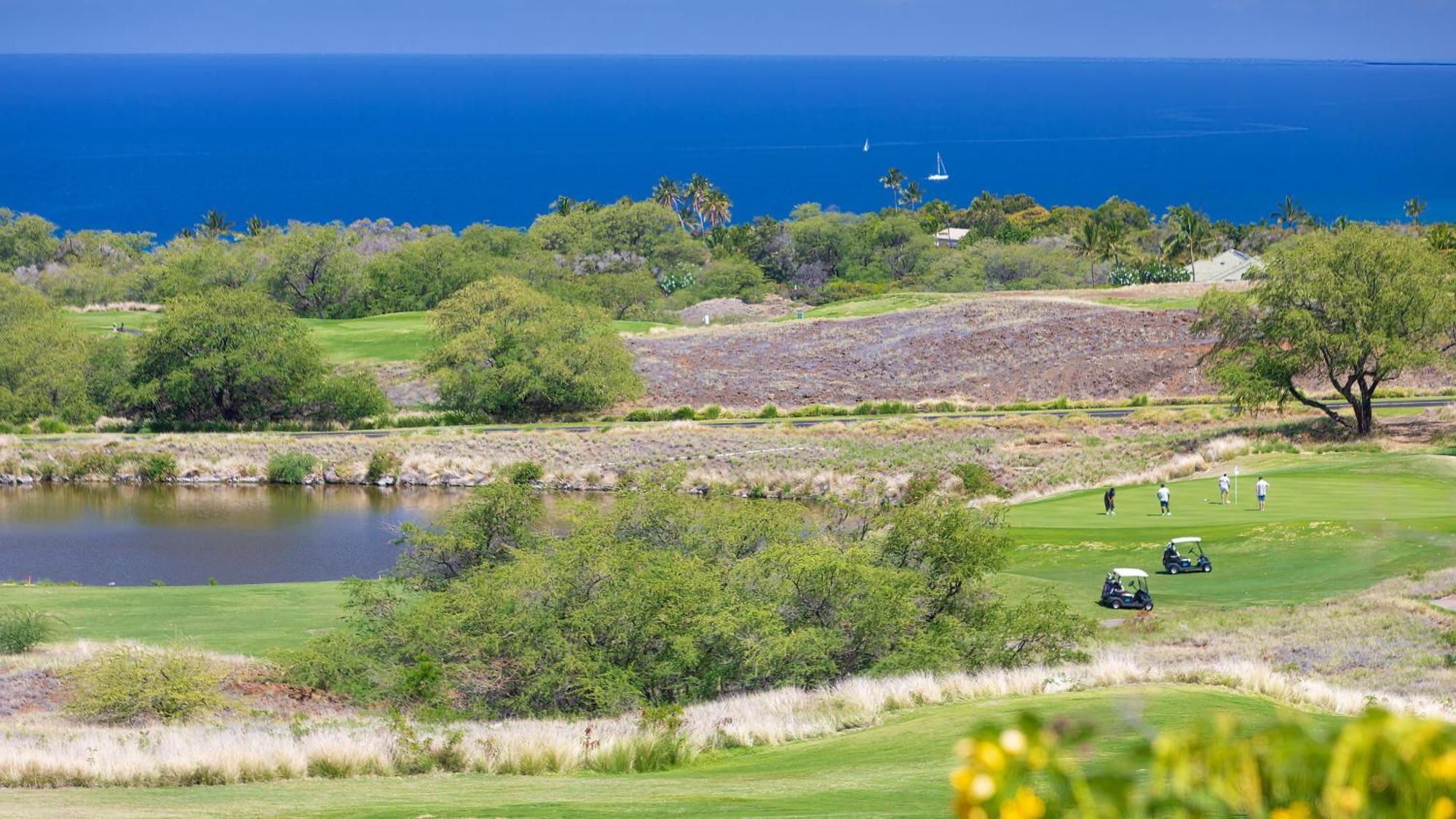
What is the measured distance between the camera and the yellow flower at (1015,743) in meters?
2.65

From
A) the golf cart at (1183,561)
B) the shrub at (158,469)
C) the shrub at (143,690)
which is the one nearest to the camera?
the shrub at (143,690)

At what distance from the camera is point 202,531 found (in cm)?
4569

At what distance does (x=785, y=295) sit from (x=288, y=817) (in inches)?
4356

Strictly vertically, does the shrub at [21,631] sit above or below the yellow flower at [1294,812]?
below

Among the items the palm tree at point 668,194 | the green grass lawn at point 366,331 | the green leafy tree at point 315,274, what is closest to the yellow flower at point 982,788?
the green grass lawn at point 366,331

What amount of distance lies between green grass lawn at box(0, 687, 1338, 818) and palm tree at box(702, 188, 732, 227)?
14282 centimetres

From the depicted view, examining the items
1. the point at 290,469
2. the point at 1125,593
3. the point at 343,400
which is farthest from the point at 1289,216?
the point at 1125,593

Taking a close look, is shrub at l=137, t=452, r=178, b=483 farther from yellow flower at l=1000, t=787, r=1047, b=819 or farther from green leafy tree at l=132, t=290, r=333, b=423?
yellow flower at l=1000, t=787, r=1047, b=819

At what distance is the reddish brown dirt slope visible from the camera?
233ft

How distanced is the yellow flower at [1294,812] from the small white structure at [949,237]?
14017 centimetres

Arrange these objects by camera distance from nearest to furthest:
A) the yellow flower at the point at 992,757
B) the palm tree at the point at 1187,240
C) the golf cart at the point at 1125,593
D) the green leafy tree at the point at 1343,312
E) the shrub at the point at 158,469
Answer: the yellow flower at the point at 992,757 < the golf cart at the point at 1125,593 < the green leafy tree at the point at 1343,312 < the shrub at the point at 158,469 < the palm tree at the point at 1187,240

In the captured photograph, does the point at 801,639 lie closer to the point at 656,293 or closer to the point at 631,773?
the point at 631,773

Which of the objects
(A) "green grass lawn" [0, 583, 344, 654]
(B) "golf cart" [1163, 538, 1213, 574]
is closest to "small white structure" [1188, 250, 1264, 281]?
(B) "golf cart" [1163, 538, 1213, 574]

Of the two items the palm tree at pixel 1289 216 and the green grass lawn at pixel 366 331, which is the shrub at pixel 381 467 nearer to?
the green grass lawn at pixel 366 331
